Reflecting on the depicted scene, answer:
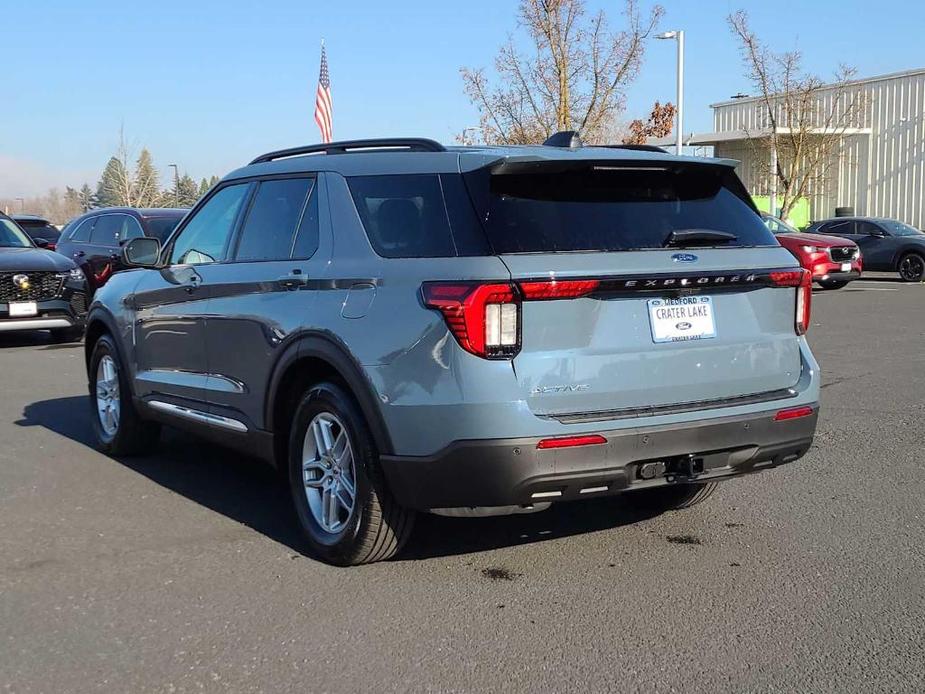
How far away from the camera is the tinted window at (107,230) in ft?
48.1

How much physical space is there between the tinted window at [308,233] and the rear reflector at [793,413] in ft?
6.96

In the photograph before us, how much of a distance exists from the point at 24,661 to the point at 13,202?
13882 cm

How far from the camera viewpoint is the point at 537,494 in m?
3.90

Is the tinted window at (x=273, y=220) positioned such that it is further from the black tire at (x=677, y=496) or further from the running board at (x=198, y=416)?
the black tire at (x=677, y=496)

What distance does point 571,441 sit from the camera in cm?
385

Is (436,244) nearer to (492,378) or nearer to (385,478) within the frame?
(492,378)

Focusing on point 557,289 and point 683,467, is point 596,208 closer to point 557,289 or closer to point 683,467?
point 557,289

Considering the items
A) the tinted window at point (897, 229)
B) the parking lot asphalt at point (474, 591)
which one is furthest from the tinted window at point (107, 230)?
the tinted window at point (897, 229)

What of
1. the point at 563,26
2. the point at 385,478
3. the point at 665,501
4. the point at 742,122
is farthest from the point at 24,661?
the point at 742,122

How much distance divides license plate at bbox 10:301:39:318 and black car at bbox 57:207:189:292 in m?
1.24

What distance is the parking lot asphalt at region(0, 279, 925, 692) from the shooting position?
3447 millimetres

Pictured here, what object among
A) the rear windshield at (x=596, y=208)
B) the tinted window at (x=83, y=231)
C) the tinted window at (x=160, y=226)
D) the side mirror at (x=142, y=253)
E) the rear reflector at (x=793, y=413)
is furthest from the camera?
the tinted window at (x=83, y=231)

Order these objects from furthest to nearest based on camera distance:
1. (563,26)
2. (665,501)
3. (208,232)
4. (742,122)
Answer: (742,122) → (563,26) → (208,232) → (665,501)

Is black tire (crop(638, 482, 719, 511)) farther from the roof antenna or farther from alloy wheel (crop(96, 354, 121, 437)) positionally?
alloy wheel (crop(96, 354, 121, 437))
